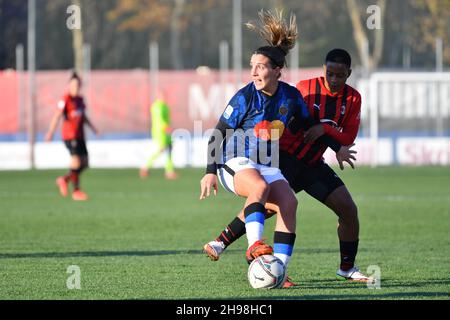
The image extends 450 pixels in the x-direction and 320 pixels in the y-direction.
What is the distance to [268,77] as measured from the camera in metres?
8.35

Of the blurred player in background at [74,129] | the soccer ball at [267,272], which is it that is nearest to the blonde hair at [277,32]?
the soccer ball at [267,272]

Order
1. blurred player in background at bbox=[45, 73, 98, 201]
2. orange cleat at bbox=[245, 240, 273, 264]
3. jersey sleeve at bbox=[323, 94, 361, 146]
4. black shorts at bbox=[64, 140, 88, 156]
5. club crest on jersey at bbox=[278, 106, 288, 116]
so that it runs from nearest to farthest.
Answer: orange cleat at bbox=[245, 240, 273, 264]
club crest on jersey at bbox=[278, 106, 288, 116]
jersey sleeve at bbox=[323, 94, 361, 146]
blurred player in background at bbox=[45, 73, 98, 201]
black shorts at bbox=[64, 140, 88, 156]

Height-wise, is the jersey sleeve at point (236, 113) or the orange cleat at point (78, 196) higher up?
the jersey sleeve at point (236, 113)

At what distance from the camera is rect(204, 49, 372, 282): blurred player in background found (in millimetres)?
8844

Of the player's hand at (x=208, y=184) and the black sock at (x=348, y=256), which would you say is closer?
the player's hand at (x=208, y=184)

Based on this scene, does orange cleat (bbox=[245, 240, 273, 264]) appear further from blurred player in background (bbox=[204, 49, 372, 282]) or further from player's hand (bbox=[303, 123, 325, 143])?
player's hand (bbox=[303, 123, 325, 143])

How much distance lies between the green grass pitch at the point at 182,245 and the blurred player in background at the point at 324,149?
38 centimetres

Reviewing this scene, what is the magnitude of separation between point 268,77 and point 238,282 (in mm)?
1676

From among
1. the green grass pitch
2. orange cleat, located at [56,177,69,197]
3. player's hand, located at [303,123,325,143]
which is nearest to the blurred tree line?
the green grass pitch

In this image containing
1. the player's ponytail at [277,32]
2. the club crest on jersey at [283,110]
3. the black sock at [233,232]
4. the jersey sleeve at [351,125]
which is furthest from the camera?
the jersey sleeve at [351,125]

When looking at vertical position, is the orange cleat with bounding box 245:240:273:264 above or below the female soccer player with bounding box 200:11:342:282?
below

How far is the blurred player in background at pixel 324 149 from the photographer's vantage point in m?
8.84

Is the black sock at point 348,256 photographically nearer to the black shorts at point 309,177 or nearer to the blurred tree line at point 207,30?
the black shorts at point 309,177
